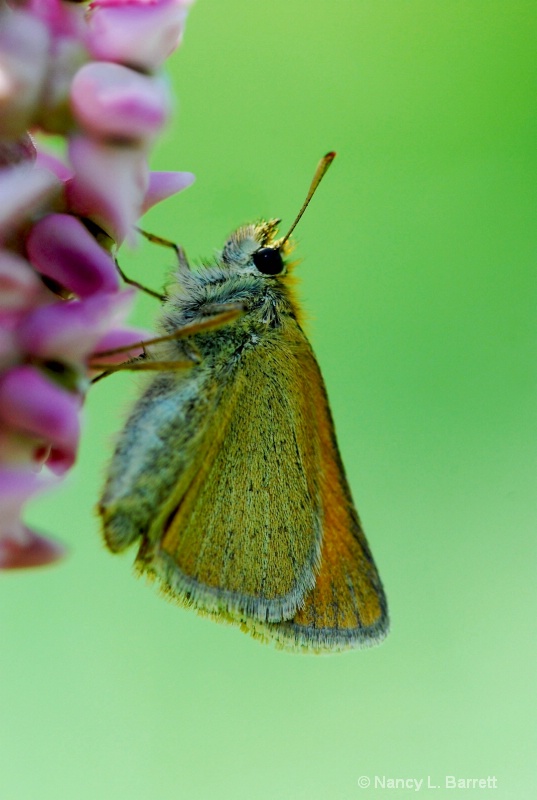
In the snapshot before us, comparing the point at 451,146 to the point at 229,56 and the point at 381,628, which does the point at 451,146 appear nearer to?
the point at 229,56

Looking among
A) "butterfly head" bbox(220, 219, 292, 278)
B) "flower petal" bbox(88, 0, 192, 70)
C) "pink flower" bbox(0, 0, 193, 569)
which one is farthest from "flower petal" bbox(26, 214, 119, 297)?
"butterfly head" bbox(220, 219, 292, 278)

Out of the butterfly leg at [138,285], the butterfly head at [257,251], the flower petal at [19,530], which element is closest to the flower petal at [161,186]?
the butterfly leg at [138,285]

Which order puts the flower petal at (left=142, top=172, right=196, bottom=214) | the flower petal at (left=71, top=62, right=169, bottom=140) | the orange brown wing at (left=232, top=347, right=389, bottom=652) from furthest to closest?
1. the orange brown wing at (left=232, top=347, right=389, bottom=652)
2. the flower petal at (left=142, top=172, right=196, bottom=214)
3. the flower petal at (left=71, top=62, right=169, bottom=140)

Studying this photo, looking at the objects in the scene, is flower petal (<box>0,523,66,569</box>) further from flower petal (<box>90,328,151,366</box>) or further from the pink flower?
flower petal (<box>90,328,151,366</box>)

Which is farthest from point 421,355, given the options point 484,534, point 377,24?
point 377,24

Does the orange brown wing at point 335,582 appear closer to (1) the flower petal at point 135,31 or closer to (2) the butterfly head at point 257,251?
(2) the butterfly head at point 257,251

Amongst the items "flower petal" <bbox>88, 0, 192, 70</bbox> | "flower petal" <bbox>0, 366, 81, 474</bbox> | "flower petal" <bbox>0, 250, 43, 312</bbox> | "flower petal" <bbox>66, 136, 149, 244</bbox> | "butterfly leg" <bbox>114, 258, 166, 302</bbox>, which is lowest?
"flower petal" <bbox>0, 366, 81, 474</bbox>
